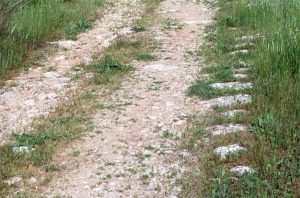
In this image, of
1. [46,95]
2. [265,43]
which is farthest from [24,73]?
[265,43]

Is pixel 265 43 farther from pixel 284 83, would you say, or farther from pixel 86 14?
pixel 86 14

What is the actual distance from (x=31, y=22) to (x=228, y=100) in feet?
15.3

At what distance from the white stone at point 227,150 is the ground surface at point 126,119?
35 centimetres

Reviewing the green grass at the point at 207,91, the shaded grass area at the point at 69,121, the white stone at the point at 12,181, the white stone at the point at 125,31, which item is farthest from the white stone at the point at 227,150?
the white stone at the point at 125,31

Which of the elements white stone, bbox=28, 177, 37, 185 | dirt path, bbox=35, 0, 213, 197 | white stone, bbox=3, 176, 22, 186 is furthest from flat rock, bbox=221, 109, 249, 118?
white stone, bbox=3, 176, 22, 186

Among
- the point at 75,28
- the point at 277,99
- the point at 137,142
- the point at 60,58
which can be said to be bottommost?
the point at 137,142

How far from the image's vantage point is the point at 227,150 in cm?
502

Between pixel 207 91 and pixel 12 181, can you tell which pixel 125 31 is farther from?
pixel 12 181

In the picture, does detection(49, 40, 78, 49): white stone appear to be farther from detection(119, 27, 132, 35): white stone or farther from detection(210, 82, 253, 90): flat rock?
detection(210, 82, 253, 90): flat rock

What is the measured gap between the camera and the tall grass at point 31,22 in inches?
326

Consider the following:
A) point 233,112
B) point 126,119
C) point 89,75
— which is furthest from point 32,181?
point 89,75

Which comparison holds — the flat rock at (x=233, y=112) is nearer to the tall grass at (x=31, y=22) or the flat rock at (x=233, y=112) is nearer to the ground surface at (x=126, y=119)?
the ground surface at (x=126, y=119)

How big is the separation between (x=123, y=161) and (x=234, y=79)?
2.76m

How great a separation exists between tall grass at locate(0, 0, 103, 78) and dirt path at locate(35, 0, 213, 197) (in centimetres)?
206
